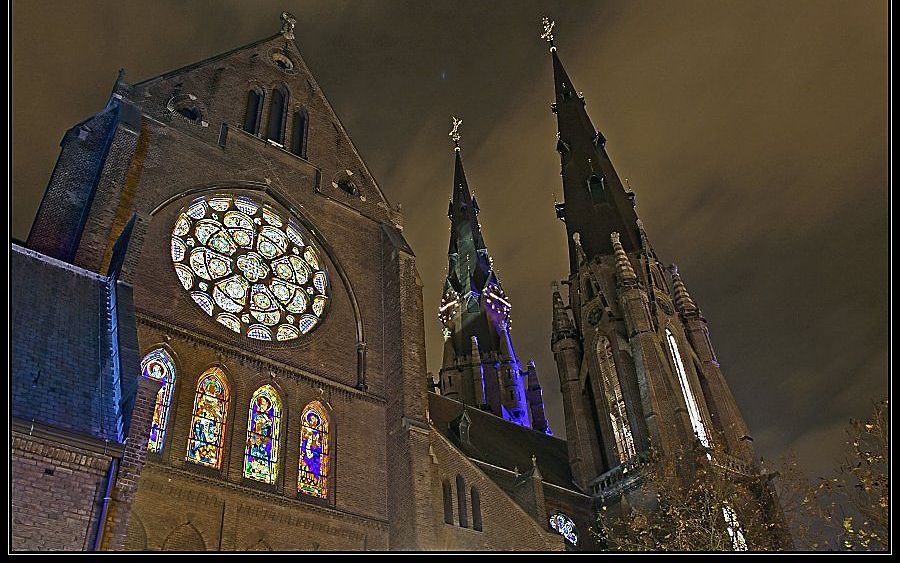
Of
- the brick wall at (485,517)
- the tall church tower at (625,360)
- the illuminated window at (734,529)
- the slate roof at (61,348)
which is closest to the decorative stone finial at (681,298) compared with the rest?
the tall church tower at (625,360)

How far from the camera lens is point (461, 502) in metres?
17.3

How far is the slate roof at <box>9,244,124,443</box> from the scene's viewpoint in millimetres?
10234

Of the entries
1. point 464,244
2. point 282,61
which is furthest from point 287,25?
point 464,244

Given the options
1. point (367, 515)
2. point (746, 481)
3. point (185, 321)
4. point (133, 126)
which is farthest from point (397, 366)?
point (746, 481)

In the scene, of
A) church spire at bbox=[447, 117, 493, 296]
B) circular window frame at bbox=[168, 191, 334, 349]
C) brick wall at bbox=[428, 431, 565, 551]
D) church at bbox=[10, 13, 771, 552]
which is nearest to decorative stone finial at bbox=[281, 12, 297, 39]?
church at bbox=[10, 13, 771, 552]

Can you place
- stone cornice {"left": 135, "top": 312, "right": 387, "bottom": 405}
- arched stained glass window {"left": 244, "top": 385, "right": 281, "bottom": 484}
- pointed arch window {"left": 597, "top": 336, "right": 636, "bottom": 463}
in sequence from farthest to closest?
pointed arch window {"left": 597, "top": 336, "right": 636, "bottom": 463} → stone cornice {"left": 135, "top": 312, "right": 387, "bottom": 405} → arched stained glass window {"left": 244, "top": 385, "right": 281, "bottom": 484}

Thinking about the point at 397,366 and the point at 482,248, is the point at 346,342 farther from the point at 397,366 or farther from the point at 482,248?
the point at 482,248

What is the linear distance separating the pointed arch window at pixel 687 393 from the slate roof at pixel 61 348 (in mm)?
22811

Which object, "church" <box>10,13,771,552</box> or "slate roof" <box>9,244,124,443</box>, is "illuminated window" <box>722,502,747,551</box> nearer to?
"church" <box>10,13,771,552</box>

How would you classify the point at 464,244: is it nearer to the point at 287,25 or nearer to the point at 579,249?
the point at 579,249

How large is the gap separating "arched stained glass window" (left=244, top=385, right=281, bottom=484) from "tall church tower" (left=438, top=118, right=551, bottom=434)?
24.4 meters

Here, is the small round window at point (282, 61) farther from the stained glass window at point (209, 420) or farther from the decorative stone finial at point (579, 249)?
the decorative stone finial at point (579, 249)

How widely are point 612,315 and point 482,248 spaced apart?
58.0ft

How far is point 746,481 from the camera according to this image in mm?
28969
